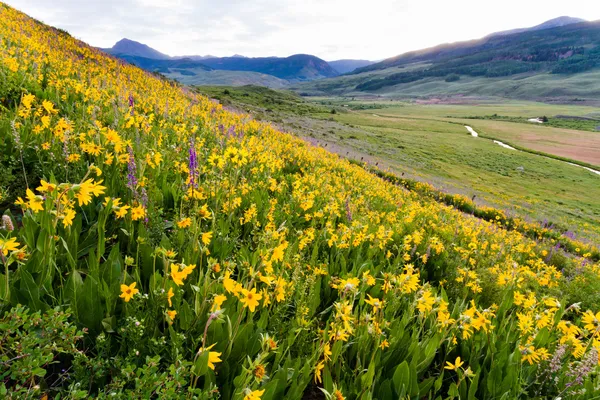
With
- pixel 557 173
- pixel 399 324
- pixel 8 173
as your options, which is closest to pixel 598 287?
pixel 399 324

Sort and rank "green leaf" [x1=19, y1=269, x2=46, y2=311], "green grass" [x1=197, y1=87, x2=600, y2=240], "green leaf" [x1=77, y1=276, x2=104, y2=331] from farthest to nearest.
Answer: "green grass" [x1=197, y1=87, x2=600, y2=240] < "green leaf" [x1=77, y1=276, x2=104, y2=331] < "green leaf" [x1=19, y1=269, x2=46, y2=311]

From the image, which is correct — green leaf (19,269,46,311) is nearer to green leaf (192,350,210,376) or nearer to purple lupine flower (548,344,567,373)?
green leaf (192,350,210,376)

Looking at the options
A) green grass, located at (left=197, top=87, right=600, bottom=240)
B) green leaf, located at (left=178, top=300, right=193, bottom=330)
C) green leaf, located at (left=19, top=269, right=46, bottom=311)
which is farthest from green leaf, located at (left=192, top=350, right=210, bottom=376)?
green grass, located at (left=197, top=87, right=600, bottom=240)

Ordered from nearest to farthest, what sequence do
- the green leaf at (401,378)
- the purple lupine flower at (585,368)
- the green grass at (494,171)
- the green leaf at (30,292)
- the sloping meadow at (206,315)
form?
the sloping meadow at (206,315) < the green leaf at (30,292) < the green leaf at (401,378) < the purple lupine flower at (585,368) < the green grass at (494,171)

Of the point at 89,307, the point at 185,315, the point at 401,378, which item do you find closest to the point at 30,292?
the point at 89,307

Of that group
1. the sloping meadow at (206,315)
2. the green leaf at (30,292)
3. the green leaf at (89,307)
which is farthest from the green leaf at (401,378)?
the green leaf at (30,292)

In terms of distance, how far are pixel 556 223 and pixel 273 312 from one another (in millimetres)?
25904

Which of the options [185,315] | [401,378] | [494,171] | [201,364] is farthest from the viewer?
[494,171]

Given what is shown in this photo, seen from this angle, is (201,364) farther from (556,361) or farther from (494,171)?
(494,171)

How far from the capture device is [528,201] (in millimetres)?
28734

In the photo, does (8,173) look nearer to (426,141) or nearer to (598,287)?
(598,287)

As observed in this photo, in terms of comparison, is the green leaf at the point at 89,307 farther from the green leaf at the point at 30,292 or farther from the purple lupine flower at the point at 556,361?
the purple lupine flower at the point at 556,361

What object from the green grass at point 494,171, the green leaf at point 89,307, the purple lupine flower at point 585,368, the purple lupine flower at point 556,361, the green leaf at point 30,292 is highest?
the green leaf at point 30,292

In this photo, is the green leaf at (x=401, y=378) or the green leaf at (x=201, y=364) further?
the green leaf at (x=401, y=378)
